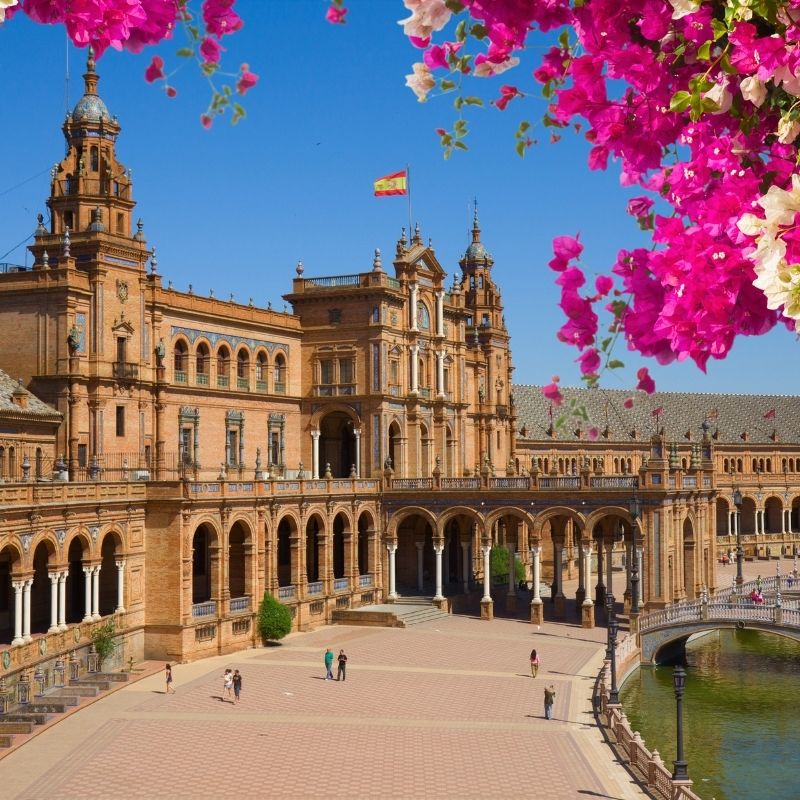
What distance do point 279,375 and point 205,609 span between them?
68.5ft

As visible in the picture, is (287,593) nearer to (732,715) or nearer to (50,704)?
Answer: (50,704)

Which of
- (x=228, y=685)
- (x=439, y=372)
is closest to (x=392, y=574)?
(x=439, y=372)

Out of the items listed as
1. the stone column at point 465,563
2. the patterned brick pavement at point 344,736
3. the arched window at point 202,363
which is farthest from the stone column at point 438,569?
the arched window at point 202,363

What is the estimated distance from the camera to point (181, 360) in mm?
64188

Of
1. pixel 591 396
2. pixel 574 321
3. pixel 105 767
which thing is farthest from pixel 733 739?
pixel 591 396

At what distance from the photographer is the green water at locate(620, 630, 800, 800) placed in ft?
126

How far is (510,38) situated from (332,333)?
220 ft

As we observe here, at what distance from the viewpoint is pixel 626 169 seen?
683cm

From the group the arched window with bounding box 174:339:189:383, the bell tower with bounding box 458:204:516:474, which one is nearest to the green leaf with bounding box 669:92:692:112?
the arched window with bounding box 174:339:189:383

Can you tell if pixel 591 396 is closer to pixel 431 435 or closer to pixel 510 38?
pixel 431 435

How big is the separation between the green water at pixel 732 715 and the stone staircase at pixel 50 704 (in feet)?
64.5

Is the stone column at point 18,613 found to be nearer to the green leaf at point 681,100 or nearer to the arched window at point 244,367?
the arched window at point 244,367

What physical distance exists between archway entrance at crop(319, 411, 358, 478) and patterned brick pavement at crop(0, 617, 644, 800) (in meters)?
19.7

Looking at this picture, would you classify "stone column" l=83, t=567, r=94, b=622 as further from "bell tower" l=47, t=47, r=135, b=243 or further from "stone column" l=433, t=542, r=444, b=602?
"stone column" l=433, t=542, r=444, b=602
